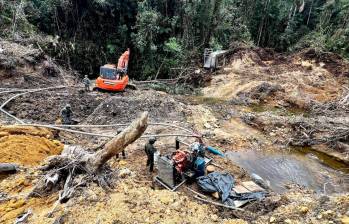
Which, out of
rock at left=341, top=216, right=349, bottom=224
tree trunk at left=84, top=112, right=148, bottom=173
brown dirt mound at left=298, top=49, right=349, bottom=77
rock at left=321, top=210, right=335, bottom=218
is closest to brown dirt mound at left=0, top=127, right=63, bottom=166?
tree trunk at left=84, top=112, right=148, bottom=173

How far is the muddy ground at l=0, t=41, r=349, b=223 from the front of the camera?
5438mm

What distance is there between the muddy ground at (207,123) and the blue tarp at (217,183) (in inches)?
15.2

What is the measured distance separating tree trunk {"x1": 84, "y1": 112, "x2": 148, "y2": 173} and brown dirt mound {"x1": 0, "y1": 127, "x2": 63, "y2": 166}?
179 cm

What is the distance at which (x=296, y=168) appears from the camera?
8141mm

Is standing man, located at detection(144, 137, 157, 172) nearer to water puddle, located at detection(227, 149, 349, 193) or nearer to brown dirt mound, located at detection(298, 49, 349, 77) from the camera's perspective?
water puddle, located at detection(227, 149, 349, 193)

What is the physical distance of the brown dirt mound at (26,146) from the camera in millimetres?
6957

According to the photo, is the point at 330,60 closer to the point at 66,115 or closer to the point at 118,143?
the point at 66,115

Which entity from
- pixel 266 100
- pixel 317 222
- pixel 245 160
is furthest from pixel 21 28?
pixel 317 222

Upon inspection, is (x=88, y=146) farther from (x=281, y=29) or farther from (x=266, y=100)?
(x=281, y=29)

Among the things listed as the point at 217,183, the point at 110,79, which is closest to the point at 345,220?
the point at 217,183

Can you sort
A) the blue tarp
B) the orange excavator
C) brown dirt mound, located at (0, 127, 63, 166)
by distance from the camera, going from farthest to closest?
the orange excavator → brown dirt mound, located at (0, 127, 63, 166) → the blue tarp

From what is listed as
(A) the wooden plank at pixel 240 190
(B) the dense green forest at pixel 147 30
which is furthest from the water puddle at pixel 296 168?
(B) the dense green forest at pixel 147 30

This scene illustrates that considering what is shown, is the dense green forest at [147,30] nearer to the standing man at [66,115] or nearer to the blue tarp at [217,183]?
the standing man at [66,115]

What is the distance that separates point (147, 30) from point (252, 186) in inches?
521
